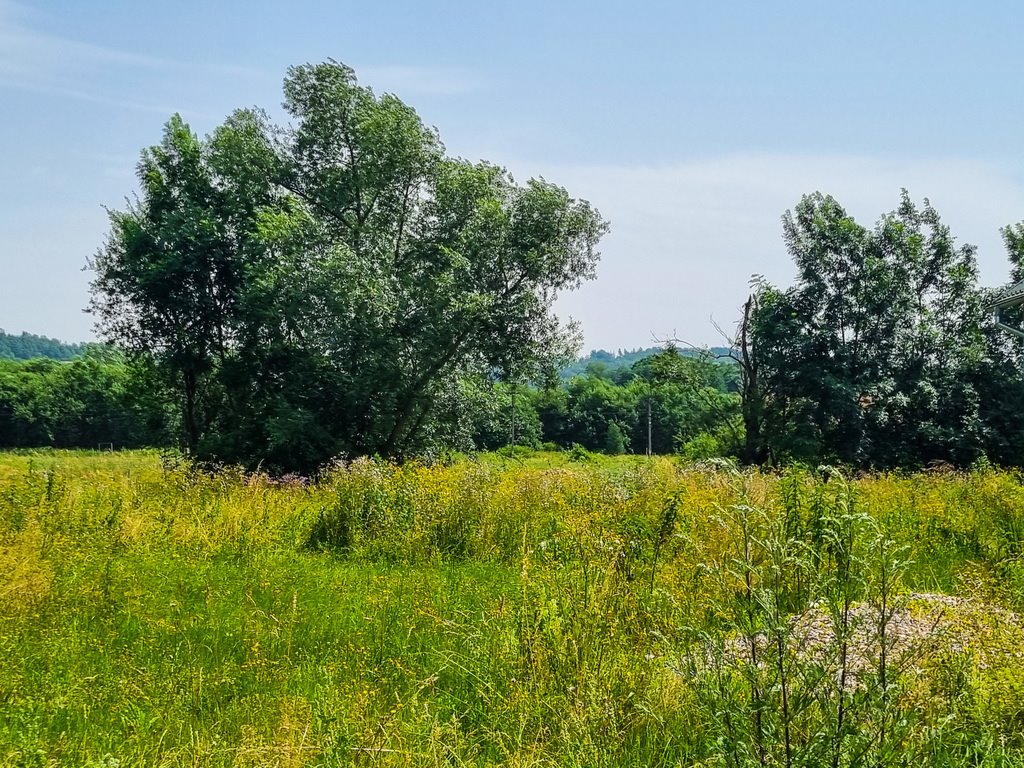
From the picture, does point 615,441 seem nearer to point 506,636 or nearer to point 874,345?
point 874,345

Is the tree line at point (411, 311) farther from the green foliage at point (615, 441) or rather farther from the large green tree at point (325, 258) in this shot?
the green foliage at point (615, 441)

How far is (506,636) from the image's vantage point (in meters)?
4.22

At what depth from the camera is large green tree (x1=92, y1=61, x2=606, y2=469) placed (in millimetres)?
16719

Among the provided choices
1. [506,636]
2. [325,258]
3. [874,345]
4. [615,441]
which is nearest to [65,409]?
[615,441]

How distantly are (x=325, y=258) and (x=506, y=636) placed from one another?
13.4 meters

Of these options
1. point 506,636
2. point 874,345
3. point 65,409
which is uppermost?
point 874,345

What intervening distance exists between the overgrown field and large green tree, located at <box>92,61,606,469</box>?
897 cm

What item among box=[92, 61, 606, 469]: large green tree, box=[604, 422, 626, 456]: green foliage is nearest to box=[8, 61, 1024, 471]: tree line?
box=[92, 61, 606, 469]: large green tree

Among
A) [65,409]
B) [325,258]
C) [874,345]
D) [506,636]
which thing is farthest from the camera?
[65,409]

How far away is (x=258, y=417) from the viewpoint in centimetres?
1828

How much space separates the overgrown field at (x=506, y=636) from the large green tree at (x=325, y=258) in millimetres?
8972

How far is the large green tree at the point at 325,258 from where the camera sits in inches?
658

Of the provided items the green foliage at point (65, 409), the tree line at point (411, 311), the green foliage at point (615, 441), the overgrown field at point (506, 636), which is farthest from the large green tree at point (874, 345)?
the green foliage at point (65, 409)

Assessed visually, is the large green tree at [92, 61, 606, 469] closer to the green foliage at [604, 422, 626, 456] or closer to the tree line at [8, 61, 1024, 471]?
the tree line at [8, 61, 1024, 471]
